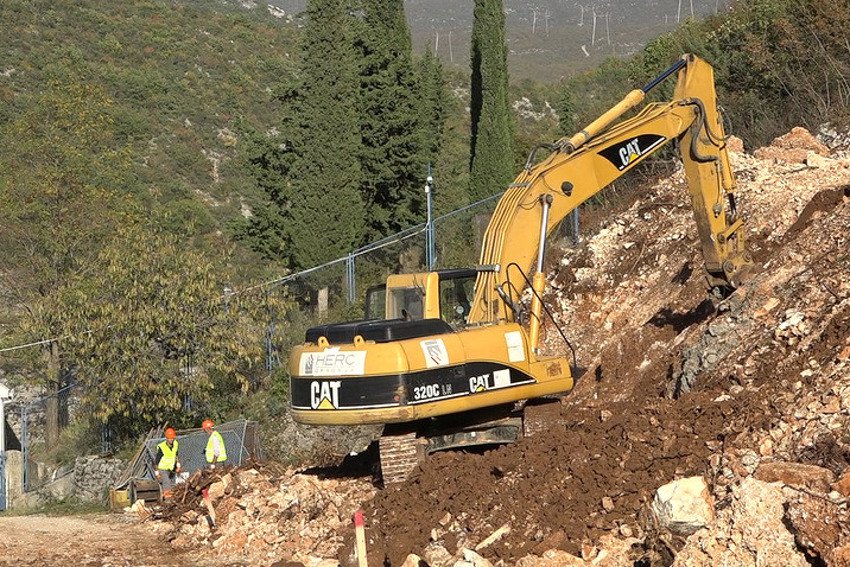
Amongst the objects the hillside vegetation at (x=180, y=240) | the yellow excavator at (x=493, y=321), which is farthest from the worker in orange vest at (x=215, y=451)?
the yellow excavator at (x=493, y=321)

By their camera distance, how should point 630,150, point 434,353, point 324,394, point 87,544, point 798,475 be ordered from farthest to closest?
point 87,544, point 630,150, point 324,394, point 434,353, point 798,475

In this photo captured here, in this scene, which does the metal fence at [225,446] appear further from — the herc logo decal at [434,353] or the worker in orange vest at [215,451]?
the herc logo decal at [434,353]

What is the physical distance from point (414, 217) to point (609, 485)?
70.4 ft

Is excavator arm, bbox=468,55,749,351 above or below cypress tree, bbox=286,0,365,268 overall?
below

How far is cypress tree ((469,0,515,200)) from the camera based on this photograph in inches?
1337

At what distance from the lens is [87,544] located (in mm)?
14906

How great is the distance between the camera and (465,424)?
13953 millimetres

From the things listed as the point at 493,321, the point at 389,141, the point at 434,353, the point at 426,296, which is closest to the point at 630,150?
the point at 493,321

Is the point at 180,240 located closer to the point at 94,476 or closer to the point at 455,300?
the point at 94,476

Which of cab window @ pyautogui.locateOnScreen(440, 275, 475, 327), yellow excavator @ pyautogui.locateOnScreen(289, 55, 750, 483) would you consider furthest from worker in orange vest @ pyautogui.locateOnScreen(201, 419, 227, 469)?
cab window @ pyautogui.locateOnScreen(440, 275, 475, 327)

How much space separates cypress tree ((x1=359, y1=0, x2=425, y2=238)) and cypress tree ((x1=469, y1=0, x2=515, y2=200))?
7.74 ft

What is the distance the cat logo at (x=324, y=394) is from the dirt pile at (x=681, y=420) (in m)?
1.23

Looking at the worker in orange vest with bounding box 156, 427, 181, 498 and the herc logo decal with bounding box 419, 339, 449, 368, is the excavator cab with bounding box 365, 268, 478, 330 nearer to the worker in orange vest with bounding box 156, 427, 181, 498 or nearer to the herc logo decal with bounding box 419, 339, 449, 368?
the herc logo decal with bounding box 419, 339, 449, 368

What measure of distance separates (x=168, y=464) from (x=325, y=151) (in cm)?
1273
